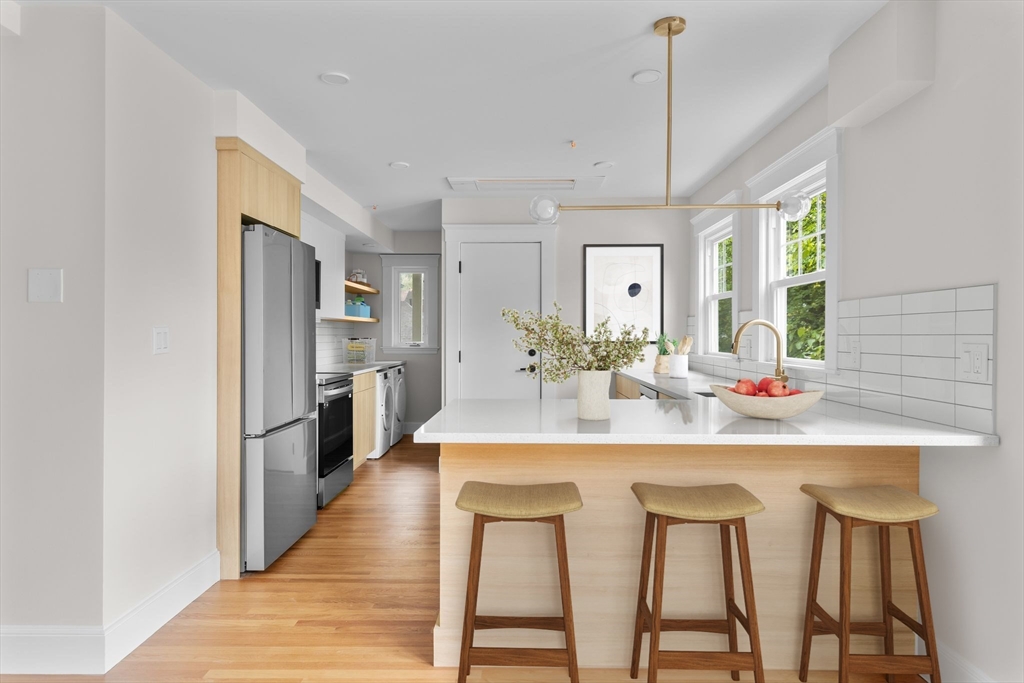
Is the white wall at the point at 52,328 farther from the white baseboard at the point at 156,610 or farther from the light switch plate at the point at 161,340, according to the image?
the light switch plate at the point at 161,340

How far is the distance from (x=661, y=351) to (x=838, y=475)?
8.02 ft

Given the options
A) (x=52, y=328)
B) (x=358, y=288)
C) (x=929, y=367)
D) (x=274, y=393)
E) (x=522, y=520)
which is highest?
(x=358, y=288)

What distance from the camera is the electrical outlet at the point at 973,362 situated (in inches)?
70.7

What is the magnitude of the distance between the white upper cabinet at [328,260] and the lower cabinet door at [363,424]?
0.81 metres

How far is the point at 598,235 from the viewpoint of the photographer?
5.23 meters

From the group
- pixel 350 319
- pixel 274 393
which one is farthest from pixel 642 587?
pixel 350 319

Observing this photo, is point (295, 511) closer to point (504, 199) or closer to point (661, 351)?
point (661, 351)

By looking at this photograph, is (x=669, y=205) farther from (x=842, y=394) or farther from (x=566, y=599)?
(x=566, y=599)

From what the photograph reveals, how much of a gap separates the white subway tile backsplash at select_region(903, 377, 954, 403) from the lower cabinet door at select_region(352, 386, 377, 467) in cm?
386

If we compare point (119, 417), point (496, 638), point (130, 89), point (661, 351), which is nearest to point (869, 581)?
point (496, 638)

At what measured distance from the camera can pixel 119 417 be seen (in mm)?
2211

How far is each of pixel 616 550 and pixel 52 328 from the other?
7.24 feet

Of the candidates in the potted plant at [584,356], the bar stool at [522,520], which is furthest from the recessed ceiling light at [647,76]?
the bar stool at [522,520]

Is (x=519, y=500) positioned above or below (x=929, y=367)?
below
